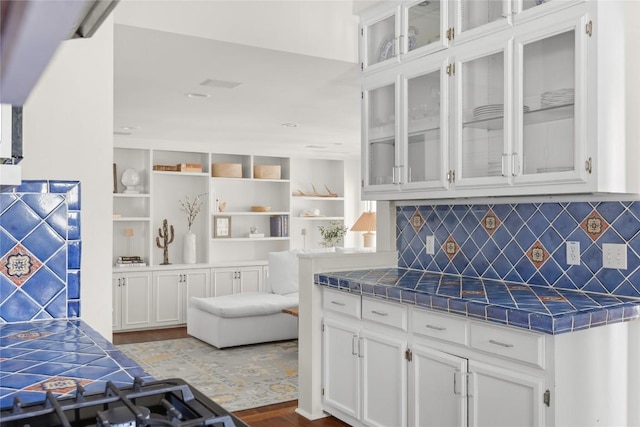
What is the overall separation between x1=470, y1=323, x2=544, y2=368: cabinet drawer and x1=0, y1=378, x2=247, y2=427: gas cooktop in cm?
152

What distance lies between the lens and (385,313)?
10.3 ft

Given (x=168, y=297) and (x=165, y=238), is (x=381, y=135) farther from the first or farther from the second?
(x=165, y=238)

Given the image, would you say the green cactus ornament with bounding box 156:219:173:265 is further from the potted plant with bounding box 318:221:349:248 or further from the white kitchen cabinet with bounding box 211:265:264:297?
the potted plant with bounding box 318:221:349:248

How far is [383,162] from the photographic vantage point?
364 centimetres

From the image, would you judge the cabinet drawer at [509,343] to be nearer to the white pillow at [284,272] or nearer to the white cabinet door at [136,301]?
the white pillow at [284,272]

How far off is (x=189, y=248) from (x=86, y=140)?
528 cm

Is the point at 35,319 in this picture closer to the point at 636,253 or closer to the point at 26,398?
the point at 26,398

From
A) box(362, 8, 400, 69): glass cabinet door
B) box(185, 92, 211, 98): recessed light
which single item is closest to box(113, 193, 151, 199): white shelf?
box(185, 92, 211, 98): recessed light

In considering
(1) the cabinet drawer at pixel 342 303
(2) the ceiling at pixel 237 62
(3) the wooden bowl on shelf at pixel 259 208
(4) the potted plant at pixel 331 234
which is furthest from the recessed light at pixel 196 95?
(4) the potted plant at pixel 331 234

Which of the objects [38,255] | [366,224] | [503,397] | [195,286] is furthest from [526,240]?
[195,286]

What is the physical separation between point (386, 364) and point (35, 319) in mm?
1793

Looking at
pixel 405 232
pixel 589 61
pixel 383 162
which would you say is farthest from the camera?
pixel 405 232

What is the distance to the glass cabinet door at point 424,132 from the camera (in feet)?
10.5

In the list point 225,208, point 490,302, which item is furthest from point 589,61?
point 225,208
